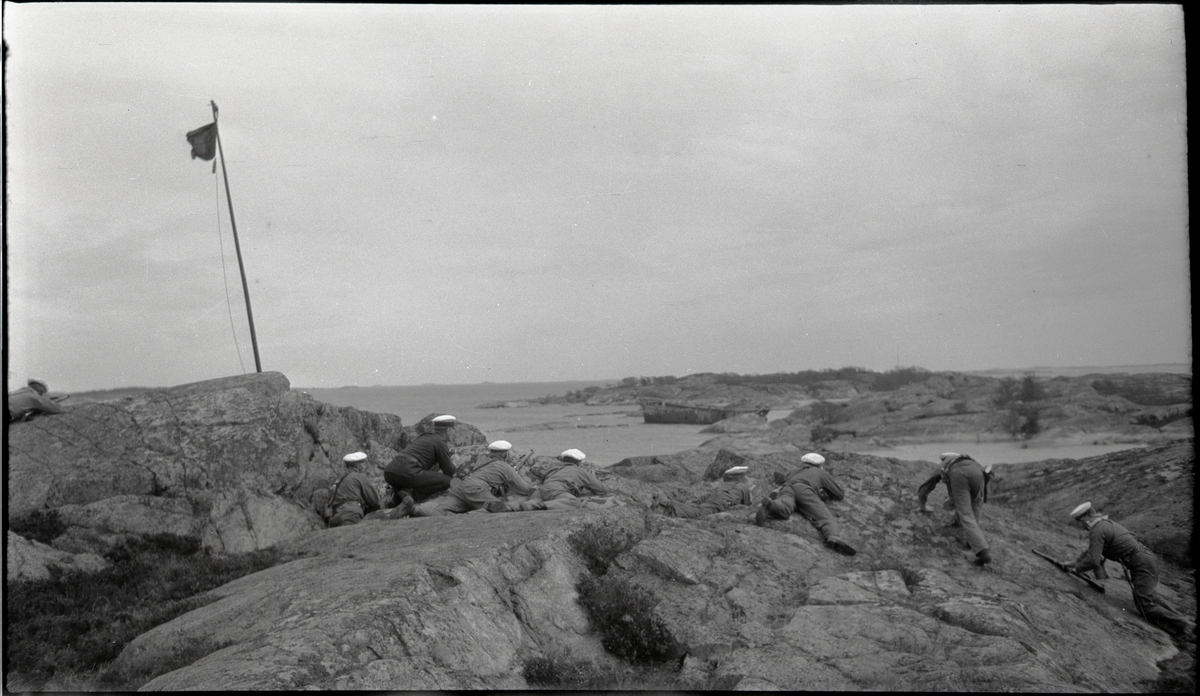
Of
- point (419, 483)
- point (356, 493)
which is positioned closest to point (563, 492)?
point (419, 483)

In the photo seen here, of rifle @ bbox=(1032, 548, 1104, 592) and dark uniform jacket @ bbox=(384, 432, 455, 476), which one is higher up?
dark uniform jacket @ bbox=(384, 432, 455, 476)

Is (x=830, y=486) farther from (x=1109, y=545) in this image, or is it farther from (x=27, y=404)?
(x=27, y=404)

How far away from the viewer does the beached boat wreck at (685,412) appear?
50656 mm

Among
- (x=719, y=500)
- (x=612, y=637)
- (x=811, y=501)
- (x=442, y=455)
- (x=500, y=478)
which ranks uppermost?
(x=442, y=455)

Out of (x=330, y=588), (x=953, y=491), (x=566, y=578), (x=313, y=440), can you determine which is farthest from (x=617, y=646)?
(x=313, y=440)

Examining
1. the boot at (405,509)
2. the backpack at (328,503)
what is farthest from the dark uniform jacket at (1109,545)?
the backpack at (328,503)

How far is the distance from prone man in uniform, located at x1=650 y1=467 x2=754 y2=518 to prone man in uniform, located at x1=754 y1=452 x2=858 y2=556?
6.17 ft

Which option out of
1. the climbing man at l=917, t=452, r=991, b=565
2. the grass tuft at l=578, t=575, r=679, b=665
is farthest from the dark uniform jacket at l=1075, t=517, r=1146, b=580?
the grass tuft at l=578, t=575, r=679, b=665

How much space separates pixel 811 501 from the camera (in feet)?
51.5

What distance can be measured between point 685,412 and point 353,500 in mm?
37395

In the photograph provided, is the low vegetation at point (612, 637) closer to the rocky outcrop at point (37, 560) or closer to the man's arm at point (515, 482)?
the man's arm at point (515, 482)

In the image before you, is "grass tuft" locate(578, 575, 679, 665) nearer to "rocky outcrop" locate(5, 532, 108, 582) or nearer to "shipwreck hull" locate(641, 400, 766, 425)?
"rocky outcrop" locate(5, 532, 108, 582)

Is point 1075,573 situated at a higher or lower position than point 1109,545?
lower

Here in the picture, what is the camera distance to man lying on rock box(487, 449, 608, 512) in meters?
15.2
